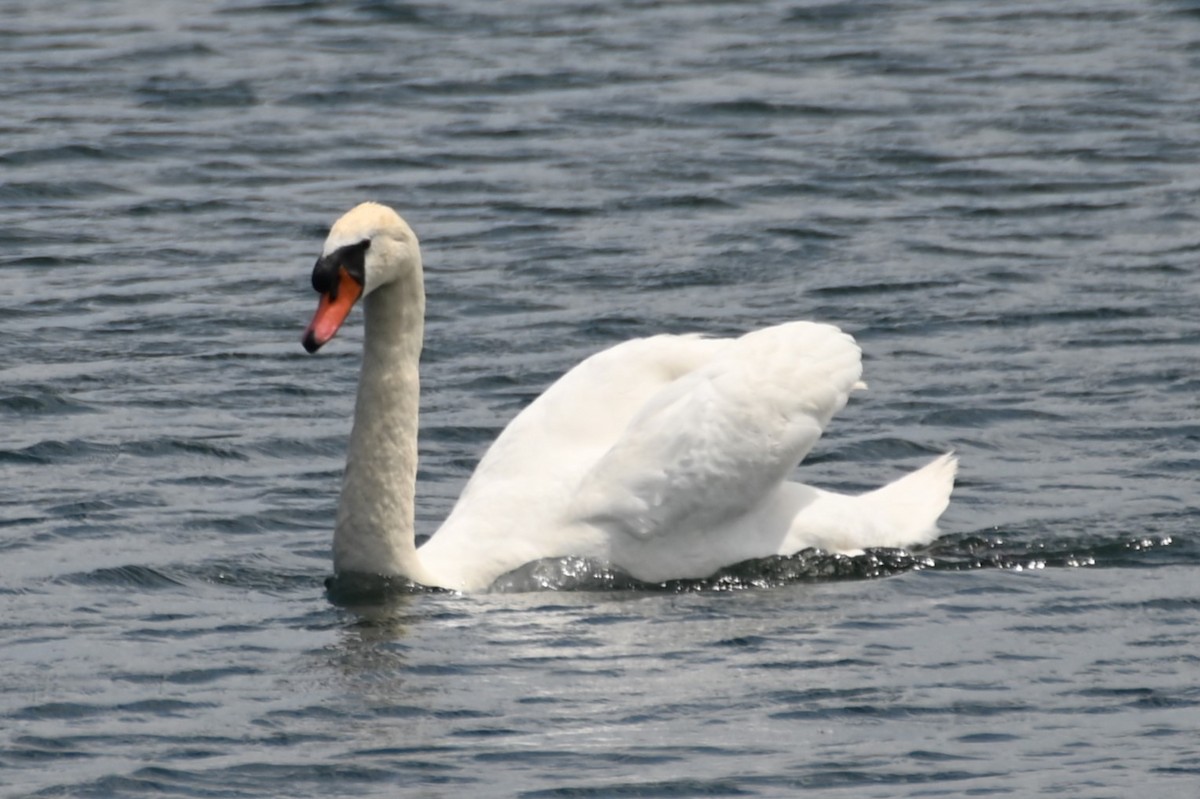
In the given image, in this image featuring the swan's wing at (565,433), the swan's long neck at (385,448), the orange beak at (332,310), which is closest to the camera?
the orange beak at (332,310)

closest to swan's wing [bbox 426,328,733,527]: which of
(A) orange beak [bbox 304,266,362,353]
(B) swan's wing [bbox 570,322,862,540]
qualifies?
(B) swan's wing [bbox 570,322,862,540]

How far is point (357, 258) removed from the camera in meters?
9.11

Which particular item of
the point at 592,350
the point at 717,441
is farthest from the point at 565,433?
the point at 592,350

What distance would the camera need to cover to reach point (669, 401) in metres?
9.77

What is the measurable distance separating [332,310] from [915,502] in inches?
111

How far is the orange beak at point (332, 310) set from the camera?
873 cm

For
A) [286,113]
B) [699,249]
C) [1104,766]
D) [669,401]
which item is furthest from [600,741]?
[286,113]

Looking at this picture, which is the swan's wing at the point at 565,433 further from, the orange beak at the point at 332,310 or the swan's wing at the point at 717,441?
the orange beak at the point at 332,310

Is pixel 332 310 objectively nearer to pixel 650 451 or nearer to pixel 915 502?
pixel 650 451

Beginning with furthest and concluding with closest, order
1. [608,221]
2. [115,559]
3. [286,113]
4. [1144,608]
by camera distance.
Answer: [286,113] < [608,221] < [115,559] < [1144,608]

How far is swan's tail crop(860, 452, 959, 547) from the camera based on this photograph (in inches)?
407

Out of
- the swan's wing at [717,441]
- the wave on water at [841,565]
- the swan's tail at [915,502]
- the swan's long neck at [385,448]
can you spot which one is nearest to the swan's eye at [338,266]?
the swan's long neck at [385,448]

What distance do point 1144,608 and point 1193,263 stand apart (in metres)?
5.82

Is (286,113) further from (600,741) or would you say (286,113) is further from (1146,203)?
(600,741)
